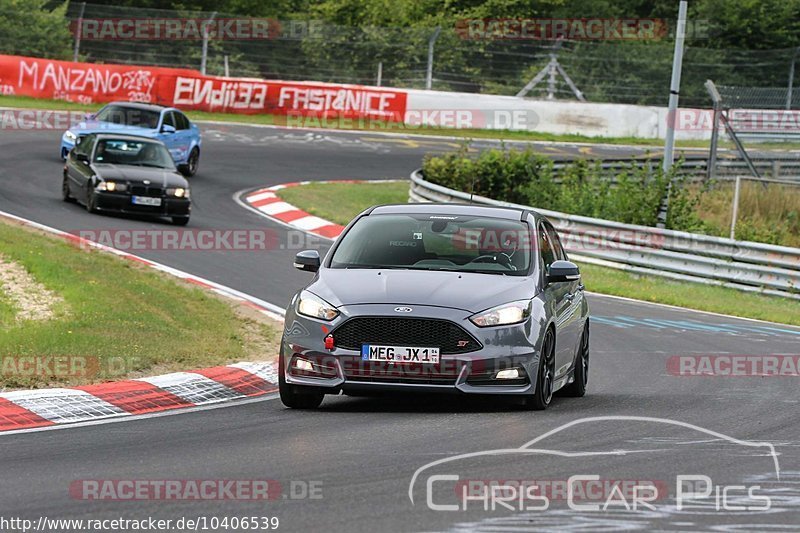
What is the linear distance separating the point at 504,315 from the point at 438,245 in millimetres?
1170

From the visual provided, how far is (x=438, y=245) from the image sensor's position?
10.8m

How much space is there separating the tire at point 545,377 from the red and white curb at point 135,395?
2.42 meters

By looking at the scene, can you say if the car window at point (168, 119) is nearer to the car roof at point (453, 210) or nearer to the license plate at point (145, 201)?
the license plate at point (145, 201)

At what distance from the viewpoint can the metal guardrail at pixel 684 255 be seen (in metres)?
23.4

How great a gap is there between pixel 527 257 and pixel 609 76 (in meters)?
36.5

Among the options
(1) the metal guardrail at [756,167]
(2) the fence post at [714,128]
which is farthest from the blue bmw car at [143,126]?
(1) the metal guardrail at [756,167]

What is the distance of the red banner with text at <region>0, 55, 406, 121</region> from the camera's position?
42.4 m

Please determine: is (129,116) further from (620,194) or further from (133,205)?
(620,194)

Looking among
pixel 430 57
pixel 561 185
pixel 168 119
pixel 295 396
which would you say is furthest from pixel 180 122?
pixel 295 396

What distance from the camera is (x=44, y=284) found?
1478cm

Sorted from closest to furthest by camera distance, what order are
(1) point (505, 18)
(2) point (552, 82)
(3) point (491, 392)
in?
(3) point (491, 392)
(2) point (552, 82)
(1) point (505, 18)

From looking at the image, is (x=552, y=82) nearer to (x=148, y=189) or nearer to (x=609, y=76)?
(x=609, y=76)

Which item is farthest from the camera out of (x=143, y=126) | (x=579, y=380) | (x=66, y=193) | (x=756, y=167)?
(x=756, y=167)

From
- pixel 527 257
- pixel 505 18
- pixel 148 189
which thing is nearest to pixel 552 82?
pixel 505 18
